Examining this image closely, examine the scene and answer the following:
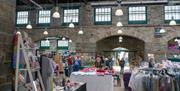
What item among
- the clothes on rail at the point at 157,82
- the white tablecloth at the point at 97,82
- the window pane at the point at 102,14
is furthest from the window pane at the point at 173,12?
the clothes on rail at the point at 157,82

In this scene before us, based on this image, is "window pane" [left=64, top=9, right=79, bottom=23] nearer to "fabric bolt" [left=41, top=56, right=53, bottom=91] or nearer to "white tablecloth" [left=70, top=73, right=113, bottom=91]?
"white tablecloth" [left=70, top=73, right=113, bottom=91]

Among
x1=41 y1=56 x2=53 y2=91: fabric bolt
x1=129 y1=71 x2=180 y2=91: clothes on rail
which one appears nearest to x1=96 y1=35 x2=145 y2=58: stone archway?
x1=129 y1=71 x2=180 y2=91: clothes on rail

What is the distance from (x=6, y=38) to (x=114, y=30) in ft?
46.2

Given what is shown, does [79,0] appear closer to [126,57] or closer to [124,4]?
[124,4]

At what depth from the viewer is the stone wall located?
639 inches

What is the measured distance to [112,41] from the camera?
738 inches

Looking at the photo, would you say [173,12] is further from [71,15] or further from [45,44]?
[45,44]

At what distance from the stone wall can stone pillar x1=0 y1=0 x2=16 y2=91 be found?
45.5ft

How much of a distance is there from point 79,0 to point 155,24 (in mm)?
5429

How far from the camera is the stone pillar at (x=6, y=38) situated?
2891 mm

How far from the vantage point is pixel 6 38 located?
300cm

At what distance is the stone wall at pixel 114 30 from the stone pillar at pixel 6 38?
13.9 meters

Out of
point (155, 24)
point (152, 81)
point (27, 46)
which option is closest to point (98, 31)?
point (155, 24)

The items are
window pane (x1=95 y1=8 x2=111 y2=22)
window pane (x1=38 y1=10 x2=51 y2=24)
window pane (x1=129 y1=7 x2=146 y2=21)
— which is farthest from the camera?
window pane (x1=38 y1=10 x2=51 y2=24)
